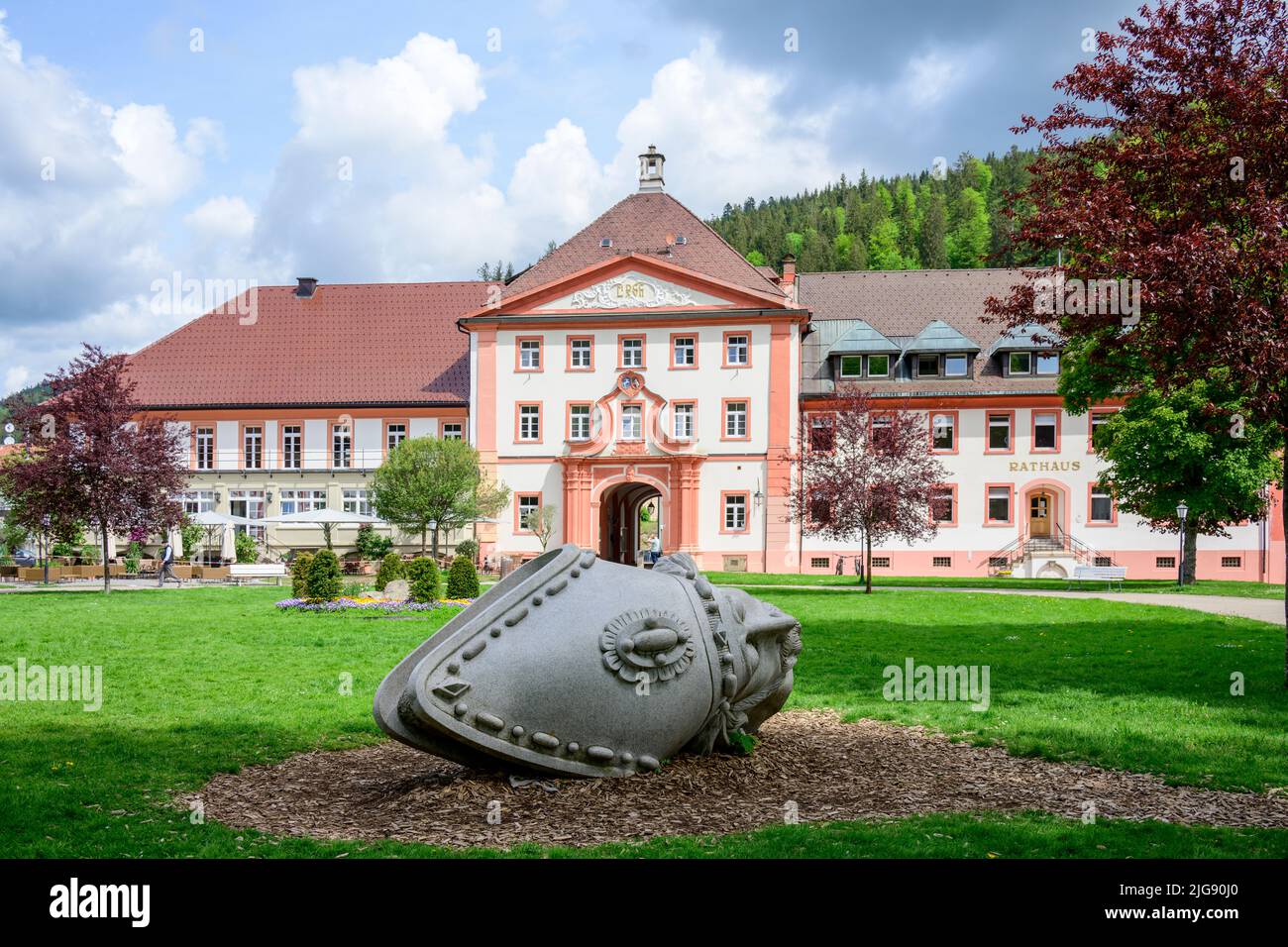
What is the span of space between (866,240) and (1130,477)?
83.5m

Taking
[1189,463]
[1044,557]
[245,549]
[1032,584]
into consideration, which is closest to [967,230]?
[1044,557]

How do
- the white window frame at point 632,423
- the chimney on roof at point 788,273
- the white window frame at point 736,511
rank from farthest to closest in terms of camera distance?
the chimney on roof at point 788,273 → the white window frame at point 632,423 → the white window frame at point 736,511

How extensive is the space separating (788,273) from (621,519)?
41.8 ft

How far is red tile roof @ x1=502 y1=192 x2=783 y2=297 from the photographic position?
44.3 metres

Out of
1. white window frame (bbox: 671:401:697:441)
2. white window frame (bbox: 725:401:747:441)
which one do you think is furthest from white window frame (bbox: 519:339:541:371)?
white window frame (bbox: 725:401:747:441)

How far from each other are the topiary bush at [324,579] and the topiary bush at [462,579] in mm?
2256

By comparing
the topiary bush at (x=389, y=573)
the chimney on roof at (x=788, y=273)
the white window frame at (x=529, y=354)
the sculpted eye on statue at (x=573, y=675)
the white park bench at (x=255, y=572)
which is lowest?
the white park bench at (x=255, y=572)

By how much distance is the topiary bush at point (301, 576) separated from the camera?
22.5m

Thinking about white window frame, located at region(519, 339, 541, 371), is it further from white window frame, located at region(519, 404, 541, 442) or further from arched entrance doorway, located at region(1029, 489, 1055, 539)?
arched entrance doorway, located at region(1029, 489, 1055, 539)

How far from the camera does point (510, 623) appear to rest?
21.4 ft

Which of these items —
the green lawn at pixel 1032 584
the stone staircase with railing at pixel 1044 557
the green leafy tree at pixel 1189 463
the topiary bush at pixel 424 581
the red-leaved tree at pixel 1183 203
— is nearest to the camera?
the red-leaved tree at pixel 1183 203

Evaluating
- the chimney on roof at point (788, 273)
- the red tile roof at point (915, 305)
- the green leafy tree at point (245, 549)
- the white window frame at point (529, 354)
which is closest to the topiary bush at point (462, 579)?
the green leafy tree at point (245, 549)

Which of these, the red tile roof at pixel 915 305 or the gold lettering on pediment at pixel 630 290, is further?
the red tile roof at pixel 915 305

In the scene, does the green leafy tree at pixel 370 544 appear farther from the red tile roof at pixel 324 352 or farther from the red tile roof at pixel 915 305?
the red tile roof at pixel 915 305
